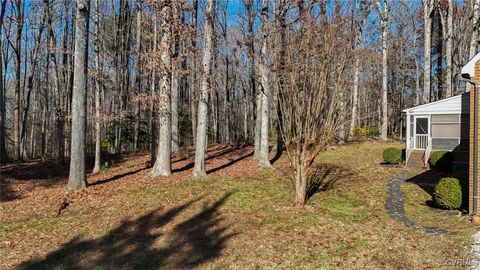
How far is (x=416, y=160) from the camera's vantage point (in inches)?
595

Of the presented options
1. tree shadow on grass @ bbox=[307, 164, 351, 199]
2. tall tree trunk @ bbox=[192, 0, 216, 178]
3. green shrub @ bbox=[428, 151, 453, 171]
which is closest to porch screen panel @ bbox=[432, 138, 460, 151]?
green shrub @ bbox=[428, 151, 453, 171]

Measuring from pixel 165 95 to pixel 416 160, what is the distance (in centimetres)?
1145

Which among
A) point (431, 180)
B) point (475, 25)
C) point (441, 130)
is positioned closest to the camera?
point (431, 180)

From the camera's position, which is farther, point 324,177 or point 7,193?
point 324,177

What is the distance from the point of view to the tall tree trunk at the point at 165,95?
36.5ft

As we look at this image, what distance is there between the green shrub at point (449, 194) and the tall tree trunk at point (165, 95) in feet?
27.3

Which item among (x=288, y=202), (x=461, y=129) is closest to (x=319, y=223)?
(x=288, y=202)

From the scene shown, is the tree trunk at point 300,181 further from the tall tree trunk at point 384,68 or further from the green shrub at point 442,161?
the tall tree trunk at point 384,68

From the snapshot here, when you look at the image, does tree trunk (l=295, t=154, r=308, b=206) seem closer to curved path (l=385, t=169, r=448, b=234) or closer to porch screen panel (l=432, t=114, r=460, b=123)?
curved path (l=385, t=169, r=448, b=234)

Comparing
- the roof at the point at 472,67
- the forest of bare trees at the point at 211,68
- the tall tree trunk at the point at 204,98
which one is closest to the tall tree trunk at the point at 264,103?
the forest of bare trees at the point at 211,68

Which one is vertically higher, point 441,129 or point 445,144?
point 441,129

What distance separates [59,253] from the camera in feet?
19.6

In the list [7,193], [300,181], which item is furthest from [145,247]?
[7,193]

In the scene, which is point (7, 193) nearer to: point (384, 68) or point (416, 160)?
point (416, 160)
